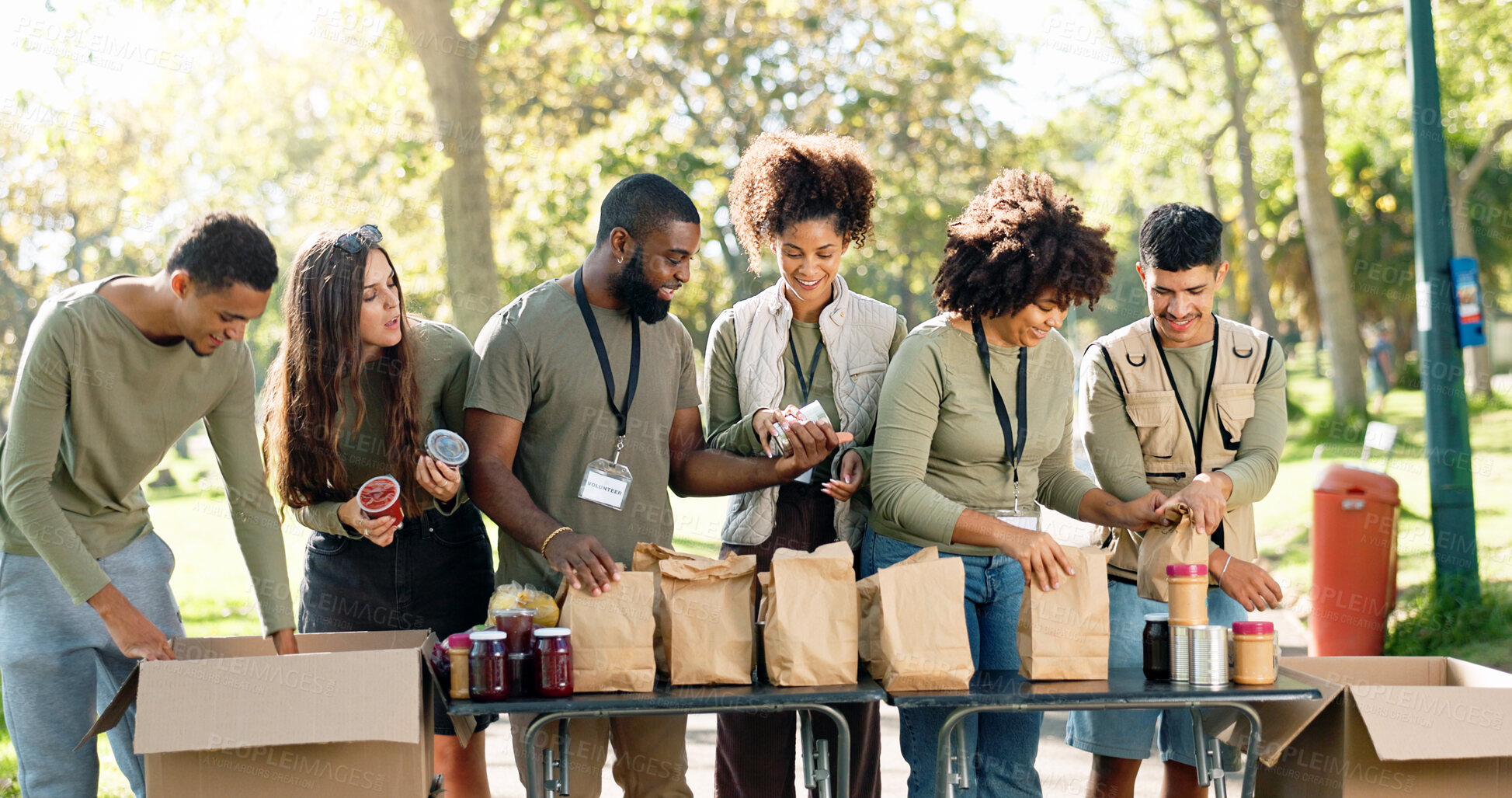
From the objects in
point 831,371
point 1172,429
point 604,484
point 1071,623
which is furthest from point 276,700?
point 1172,429

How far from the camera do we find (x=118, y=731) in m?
3.07

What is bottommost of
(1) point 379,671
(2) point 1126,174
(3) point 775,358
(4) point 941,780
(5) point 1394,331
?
(4) point 941,780

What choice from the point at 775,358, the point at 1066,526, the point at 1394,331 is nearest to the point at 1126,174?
the point at 1394,331

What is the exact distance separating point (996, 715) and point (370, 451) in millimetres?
1844

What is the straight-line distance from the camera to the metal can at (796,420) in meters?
3.11

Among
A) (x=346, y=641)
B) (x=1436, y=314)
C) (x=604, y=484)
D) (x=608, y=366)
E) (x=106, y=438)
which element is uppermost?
(x=1436, y=314)

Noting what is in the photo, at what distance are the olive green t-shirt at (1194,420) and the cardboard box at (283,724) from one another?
197 centimetres

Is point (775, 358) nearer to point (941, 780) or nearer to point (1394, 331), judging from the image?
point (941, 780)

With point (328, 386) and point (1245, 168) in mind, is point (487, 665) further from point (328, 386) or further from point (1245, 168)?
point (1245, 168)

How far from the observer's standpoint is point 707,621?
2.91 meters

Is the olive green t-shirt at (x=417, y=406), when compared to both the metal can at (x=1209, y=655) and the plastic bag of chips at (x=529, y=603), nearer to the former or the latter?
the plastic bag of chips at (x=529, y=603)

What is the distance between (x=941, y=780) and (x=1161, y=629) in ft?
2.25

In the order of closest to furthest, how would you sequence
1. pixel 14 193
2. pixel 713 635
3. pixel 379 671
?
pixel 379 671
pixel 713 635
pixel 14 193

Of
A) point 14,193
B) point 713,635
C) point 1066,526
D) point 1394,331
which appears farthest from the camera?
point 1394,331
